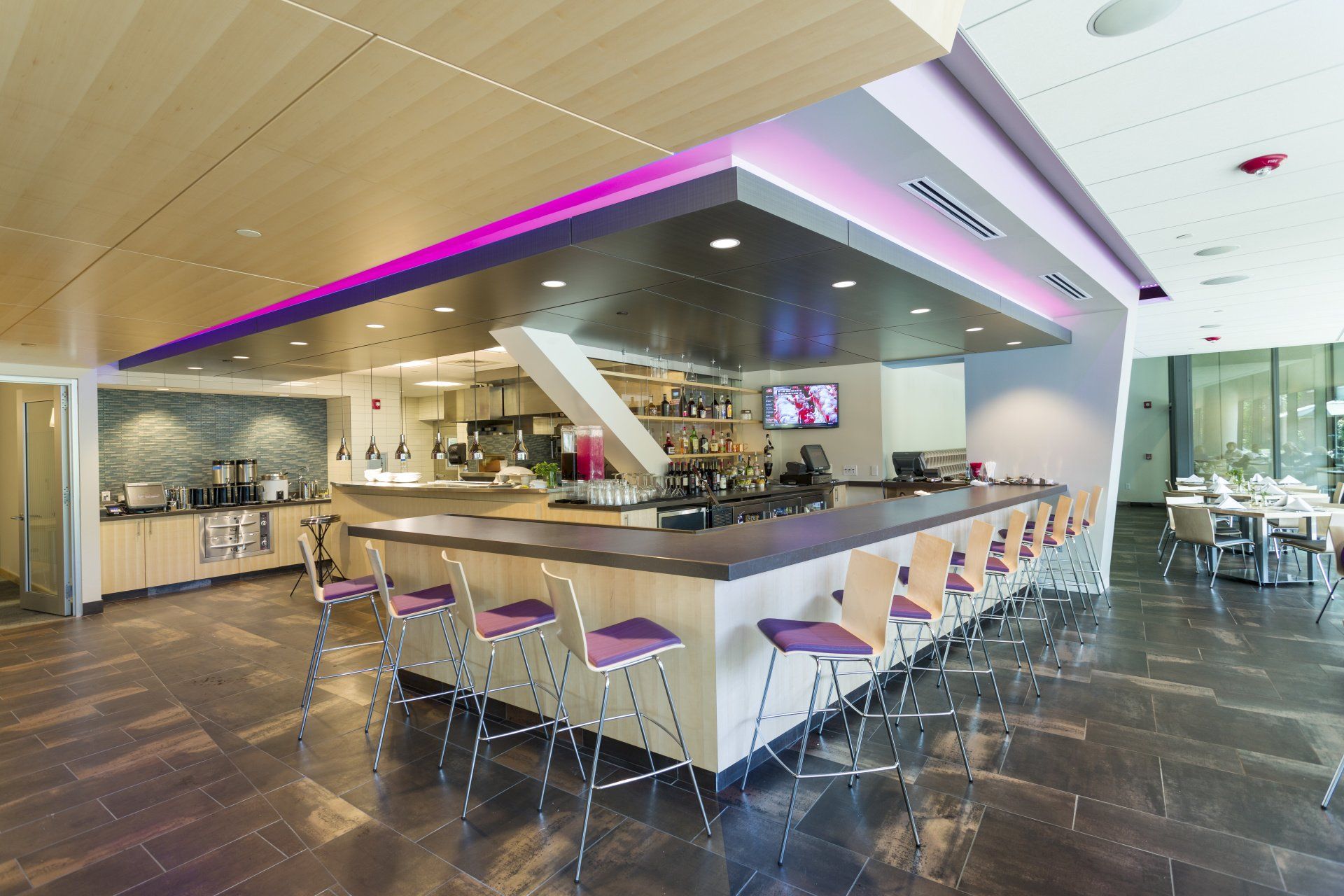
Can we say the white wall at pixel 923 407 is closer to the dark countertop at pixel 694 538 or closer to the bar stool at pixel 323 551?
the dark countertop at pixel 694 538

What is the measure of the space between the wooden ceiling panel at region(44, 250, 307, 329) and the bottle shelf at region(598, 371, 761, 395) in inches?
110

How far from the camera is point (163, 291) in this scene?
12.3 ft

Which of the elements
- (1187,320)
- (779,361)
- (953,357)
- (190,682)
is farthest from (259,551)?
(1187,320)

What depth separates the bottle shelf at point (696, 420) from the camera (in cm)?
673

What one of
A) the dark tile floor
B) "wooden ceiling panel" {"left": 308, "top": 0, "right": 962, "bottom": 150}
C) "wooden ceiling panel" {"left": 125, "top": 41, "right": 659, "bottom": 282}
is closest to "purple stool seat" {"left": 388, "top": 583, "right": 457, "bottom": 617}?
the dark tile floor

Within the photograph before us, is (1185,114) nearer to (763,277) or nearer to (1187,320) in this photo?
(763,277)

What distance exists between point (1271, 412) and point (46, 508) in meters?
16.9

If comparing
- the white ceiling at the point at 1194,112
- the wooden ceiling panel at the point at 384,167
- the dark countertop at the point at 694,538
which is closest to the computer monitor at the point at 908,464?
the dark countertop at the point at 694,538

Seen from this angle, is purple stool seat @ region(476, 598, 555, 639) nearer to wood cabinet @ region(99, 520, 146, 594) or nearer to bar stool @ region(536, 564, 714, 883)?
bar stool @ region(536, 564, 714, 883)

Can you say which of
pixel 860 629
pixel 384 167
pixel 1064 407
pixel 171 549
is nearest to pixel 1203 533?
pixel 1064 407

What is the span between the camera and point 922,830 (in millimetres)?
2377

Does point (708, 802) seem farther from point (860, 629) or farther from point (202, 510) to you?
point (202, 510)

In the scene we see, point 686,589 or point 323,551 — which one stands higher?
point 686,589

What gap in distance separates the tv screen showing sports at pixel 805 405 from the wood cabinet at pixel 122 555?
24.8 feet
